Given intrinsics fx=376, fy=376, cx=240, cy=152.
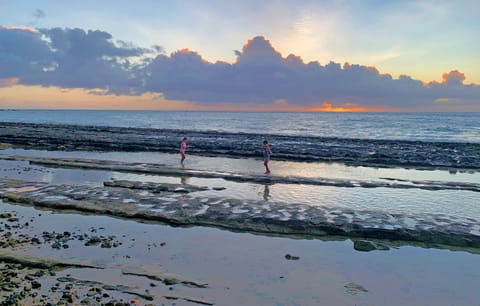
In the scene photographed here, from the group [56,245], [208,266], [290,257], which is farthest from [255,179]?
[56,245]

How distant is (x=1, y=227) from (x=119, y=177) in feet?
39.6

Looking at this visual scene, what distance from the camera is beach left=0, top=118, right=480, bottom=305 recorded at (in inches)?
367

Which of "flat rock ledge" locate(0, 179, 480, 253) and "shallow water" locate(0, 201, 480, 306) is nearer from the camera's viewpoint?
"shallow water" locate(0, 201, 480, 306)

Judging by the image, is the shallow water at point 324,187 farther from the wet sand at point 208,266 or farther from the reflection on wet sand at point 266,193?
the wet sand at point 208,266

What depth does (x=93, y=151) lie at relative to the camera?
41156mm

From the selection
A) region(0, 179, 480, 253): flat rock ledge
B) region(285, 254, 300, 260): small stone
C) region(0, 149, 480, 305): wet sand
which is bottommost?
region(0, 149, 480, 305): wet sand

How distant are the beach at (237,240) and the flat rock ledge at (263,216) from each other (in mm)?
53

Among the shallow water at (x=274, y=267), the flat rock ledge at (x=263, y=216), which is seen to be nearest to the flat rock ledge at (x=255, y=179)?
the flat rock ledge at (x=263, y=216)

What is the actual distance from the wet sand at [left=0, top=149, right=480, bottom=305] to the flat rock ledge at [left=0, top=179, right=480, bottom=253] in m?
0.35

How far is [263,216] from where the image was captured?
1570cm

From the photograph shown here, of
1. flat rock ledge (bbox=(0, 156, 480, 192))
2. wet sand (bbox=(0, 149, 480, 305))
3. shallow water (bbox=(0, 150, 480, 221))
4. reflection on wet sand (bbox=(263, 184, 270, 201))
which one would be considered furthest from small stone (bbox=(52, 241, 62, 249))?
reflection on wet sand (bbox=(263, 184, 270, 201))

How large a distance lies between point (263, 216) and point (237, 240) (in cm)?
250

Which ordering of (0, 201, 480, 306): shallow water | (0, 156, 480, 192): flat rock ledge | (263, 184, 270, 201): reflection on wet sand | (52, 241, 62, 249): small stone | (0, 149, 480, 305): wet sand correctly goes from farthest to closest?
1. (0, 156, 480, 192): flat rock ledge
2. (263, 184, 270, 201): reflection on wet sand
3. (52, 241, 62, 249): small stone
4. (0, 201, 480, 306): shallow water
5. (0, 149, 480, 305): wet sand

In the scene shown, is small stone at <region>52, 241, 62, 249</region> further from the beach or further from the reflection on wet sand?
the reflection on wet sand
